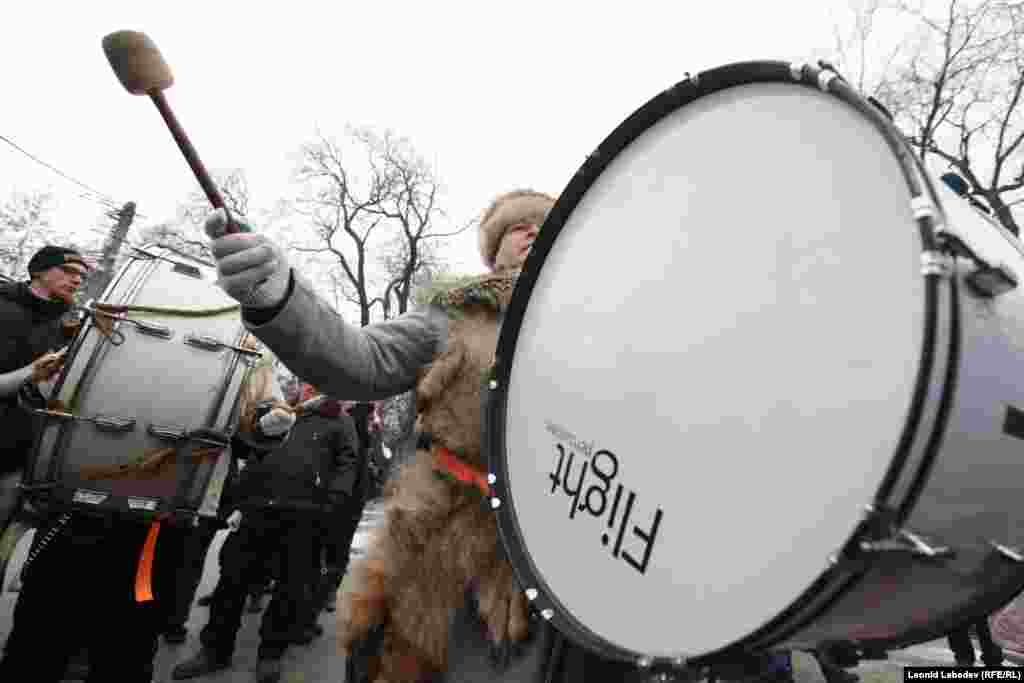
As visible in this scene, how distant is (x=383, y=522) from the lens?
155 cm

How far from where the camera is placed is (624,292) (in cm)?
Result: 105

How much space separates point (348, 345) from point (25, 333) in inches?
98.4

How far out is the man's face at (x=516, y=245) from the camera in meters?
1.77

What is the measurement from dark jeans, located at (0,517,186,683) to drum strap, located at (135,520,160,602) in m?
0.05

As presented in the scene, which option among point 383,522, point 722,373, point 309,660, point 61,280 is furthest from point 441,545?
point 309,660

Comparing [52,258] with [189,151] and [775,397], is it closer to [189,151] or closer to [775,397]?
[189,151]

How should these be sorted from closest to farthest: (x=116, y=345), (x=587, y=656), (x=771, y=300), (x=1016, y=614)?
(x=771, y=300) < (x=587, y=656) < (x=116, y=345) < (x=1016, y=614)

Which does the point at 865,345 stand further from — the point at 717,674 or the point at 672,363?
the point at 717,674

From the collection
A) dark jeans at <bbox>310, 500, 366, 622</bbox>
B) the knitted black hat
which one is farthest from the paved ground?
the knitted black hat

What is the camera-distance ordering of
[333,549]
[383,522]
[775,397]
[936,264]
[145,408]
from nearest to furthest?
[936,264] → [775,397] → [383,522] → [145,408] → [333,549]

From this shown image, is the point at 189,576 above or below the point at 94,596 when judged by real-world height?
below

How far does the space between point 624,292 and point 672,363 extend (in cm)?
18

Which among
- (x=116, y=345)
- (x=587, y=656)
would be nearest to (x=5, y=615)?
(x=116, y=345)

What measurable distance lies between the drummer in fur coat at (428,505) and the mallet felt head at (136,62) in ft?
0.80
